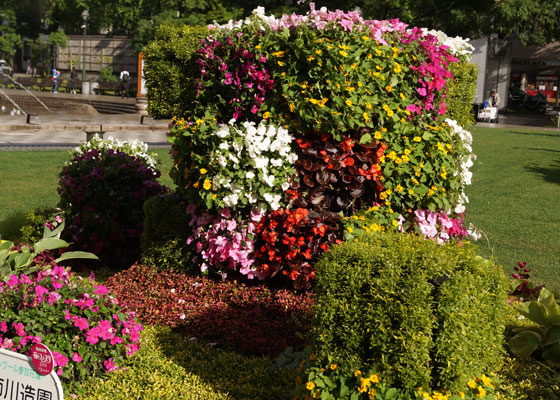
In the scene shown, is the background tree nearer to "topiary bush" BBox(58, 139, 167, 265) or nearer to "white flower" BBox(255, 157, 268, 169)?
"topiary bush" BBox(58, 139, 167, 265)

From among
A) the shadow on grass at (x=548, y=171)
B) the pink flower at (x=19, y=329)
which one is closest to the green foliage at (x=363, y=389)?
the pink flower at (x=19, y=329)

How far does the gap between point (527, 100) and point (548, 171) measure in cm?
2572

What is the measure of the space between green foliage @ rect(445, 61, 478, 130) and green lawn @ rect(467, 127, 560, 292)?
120 cm

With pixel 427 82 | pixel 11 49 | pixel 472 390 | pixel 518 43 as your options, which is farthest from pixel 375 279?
pixel 11 49

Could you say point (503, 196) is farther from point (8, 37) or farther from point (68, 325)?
point (8, 37)

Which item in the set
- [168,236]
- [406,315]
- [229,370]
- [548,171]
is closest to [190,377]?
[229,370]

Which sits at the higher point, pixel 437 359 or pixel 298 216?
pixel 298 216

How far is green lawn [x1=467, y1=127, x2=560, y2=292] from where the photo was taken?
758 centimetres

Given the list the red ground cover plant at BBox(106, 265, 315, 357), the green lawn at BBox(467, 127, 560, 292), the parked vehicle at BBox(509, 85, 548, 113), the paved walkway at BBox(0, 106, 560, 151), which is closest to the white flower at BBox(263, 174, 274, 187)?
the red ground cover plant at BBox(106, 265, 315, 357)

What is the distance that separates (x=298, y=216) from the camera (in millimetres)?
5102

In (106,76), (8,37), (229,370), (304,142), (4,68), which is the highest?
(8,37)

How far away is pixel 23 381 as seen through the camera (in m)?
3.14

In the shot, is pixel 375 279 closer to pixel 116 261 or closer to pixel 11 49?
pixel 116 261

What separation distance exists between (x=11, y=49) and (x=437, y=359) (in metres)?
63.9
